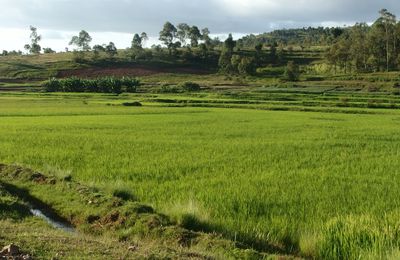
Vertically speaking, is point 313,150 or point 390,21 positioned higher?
point 390,21

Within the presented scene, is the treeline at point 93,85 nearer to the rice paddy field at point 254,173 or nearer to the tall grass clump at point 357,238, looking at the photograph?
the rice paddy field at point 254,173

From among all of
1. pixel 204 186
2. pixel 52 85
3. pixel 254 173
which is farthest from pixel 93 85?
pixel 204 186

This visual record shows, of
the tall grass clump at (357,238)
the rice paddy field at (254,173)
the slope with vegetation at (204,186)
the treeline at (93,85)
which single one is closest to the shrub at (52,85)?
the treeline at (93,85)

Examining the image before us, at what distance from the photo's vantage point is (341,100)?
139 ft

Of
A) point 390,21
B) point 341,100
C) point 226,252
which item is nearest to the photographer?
point 226,252

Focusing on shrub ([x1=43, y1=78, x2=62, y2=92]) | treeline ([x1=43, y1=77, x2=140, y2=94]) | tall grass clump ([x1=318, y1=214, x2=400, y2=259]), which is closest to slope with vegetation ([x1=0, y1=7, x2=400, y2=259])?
tall grass clump ([x1=318, y1=214, x2=400, y2=259])

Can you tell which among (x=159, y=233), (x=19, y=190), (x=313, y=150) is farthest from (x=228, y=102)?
(x=159, y=233)

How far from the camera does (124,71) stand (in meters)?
84.1

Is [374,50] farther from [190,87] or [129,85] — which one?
[129,85]

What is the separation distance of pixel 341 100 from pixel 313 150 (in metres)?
27.4

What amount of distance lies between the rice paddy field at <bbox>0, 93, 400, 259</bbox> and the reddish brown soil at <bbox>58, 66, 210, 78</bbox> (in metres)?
58.1

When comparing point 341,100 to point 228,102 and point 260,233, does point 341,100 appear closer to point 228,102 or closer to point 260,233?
point 228,102

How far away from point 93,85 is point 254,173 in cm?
5657

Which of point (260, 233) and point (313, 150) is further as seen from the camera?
point (313, 150)
